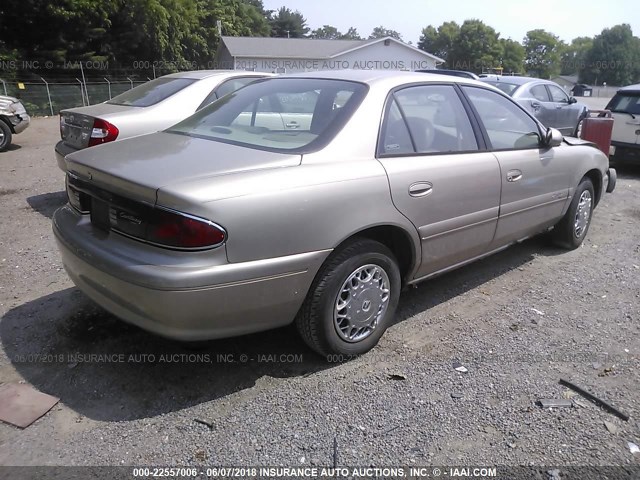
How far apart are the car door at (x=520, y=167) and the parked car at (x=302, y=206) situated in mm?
17

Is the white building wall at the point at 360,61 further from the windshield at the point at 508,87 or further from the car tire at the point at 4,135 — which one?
the windshield at the point at 508,87

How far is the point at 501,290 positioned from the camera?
4332 mm

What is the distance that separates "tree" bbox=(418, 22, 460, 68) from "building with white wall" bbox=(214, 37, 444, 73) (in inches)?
1952

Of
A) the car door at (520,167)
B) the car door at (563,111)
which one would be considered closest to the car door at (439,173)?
the car door at (520,167)

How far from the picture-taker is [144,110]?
6.15 m

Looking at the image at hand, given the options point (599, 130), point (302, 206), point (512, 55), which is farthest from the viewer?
point (512, 55)

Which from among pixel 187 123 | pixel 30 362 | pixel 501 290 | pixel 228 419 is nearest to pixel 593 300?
pixel 501 290

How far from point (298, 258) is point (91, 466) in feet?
4.40

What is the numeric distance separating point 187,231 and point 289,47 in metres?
41.5

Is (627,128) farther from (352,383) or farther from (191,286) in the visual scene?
(191,286)

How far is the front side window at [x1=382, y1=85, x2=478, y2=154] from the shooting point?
3316 millimetres

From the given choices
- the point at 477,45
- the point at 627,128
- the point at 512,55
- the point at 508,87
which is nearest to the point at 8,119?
the point at 508,87

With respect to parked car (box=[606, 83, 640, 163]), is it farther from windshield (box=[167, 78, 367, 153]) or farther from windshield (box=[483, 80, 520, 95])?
windshield (box=[167, 78, 367, 153])

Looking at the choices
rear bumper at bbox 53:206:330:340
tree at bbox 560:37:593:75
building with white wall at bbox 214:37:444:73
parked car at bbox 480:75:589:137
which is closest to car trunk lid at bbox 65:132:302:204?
rear bumper at bbox 53:206:330:340
